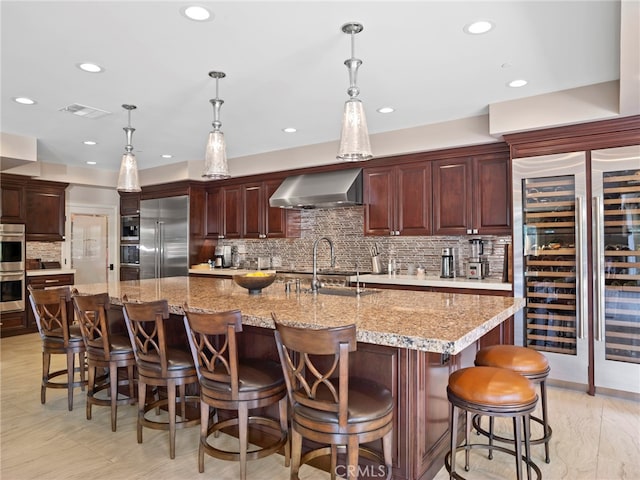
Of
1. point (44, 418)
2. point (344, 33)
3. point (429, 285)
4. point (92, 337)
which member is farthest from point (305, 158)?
point (44, 418)

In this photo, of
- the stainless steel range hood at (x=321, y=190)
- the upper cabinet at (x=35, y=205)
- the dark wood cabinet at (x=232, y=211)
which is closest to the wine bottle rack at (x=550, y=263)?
the stainless steel range hood at (x=321, y=190)

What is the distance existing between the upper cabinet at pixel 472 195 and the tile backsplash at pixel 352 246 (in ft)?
1.25

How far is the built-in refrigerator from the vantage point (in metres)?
3.51

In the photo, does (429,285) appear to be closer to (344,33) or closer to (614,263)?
(614,263)

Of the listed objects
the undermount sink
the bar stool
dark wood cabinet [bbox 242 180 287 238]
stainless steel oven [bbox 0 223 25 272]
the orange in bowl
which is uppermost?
dark wood cabinet [bbox 242 180 287 238]

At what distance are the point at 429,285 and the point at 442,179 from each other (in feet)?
3.97

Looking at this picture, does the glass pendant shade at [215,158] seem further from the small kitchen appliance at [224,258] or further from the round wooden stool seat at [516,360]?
the small kitchen appliance at [224,258]

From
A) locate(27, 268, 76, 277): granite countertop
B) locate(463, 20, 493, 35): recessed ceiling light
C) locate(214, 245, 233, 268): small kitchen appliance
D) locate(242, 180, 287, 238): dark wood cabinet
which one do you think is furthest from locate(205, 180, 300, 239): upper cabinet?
locate(463, 20, 493, 35): recessed ceiling light

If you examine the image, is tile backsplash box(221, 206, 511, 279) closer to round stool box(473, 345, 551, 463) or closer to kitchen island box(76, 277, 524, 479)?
kitchen island box(76, 277, 524, 479)

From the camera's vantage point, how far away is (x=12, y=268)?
6129 mm

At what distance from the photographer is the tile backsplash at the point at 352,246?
4.98m

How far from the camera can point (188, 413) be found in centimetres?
312

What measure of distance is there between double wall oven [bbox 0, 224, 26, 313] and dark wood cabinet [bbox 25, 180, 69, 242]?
1.09 feet

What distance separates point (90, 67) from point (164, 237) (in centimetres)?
427
